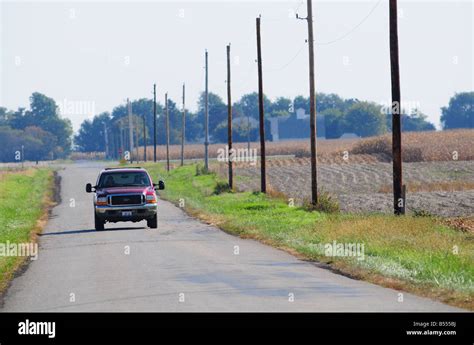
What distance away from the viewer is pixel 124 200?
122 feet

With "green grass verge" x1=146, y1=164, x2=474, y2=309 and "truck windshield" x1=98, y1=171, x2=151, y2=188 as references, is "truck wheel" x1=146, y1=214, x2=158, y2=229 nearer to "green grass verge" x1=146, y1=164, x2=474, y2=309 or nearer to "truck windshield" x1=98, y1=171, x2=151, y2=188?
"truck windshield" x1=98, y1=171, x2=151, y2=188

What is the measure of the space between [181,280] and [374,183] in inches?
1869

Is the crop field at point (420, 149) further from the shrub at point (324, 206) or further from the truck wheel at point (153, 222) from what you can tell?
the truck wheel at point (153, 222)

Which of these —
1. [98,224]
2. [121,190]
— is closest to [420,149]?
[98,224]

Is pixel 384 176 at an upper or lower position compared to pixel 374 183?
upper

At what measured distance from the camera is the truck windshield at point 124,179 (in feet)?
124

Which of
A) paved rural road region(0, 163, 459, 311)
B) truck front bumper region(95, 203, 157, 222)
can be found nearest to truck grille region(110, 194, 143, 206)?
truck front bumper region(95, 203, 157, 222)

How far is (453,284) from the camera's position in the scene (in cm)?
1911

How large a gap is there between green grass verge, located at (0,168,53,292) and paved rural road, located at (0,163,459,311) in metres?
0.64

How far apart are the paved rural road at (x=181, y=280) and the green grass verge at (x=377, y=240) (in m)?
0.69

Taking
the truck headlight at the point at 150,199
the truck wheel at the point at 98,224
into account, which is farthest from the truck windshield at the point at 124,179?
the truck wheel at the point at 98,224

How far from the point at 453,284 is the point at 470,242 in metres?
8.29

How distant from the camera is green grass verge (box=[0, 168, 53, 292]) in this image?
1085 inches

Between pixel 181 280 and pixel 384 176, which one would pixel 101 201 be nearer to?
pixel 181 280
